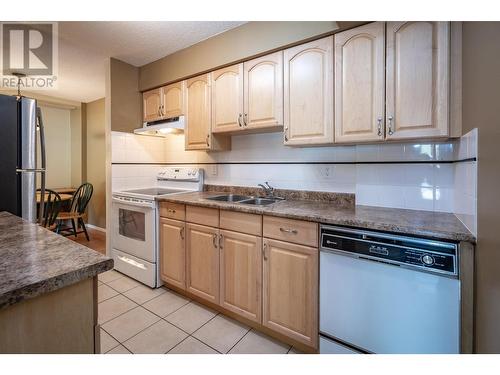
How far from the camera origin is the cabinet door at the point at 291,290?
4.83ft

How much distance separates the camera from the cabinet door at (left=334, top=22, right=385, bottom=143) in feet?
4.91

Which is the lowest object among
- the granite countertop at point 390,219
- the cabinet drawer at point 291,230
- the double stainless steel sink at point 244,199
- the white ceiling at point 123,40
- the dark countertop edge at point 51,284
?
the cabinet drawer at point 291,230

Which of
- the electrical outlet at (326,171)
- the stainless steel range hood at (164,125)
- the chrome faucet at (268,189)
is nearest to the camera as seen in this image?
the electrical outlet at (326,171)

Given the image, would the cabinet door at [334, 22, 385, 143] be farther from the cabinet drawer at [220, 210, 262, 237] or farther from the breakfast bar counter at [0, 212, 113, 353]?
the breakfast bar counter at [0, 212, 113, 353]

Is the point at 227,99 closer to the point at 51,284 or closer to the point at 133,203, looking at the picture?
the point at 133,203

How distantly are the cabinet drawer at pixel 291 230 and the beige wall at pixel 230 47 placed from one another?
1.30 m

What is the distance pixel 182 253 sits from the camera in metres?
2.12

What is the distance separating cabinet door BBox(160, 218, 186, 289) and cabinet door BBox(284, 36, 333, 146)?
122cm

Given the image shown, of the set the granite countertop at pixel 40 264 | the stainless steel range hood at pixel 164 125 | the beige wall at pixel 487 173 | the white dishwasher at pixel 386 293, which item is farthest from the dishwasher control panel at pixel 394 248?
the stainless steel range hood at pixel 164 125

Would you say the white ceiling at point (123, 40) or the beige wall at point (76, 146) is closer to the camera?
the white ceiling at point (123, 40)

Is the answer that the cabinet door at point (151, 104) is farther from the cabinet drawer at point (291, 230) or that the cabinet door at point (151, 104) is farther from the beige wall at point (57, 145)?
the beige wall at point (57, 145)

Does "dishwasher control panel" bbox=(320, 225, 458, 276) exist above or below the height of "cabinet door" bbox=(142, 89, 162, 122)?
below

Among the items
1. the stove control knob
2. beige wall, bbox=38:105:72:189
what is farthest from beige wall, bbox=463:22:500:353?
beige wall, bbox=38:105:72:189

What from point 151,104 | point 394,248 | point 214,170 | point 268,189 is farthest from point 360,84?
point 151,104
